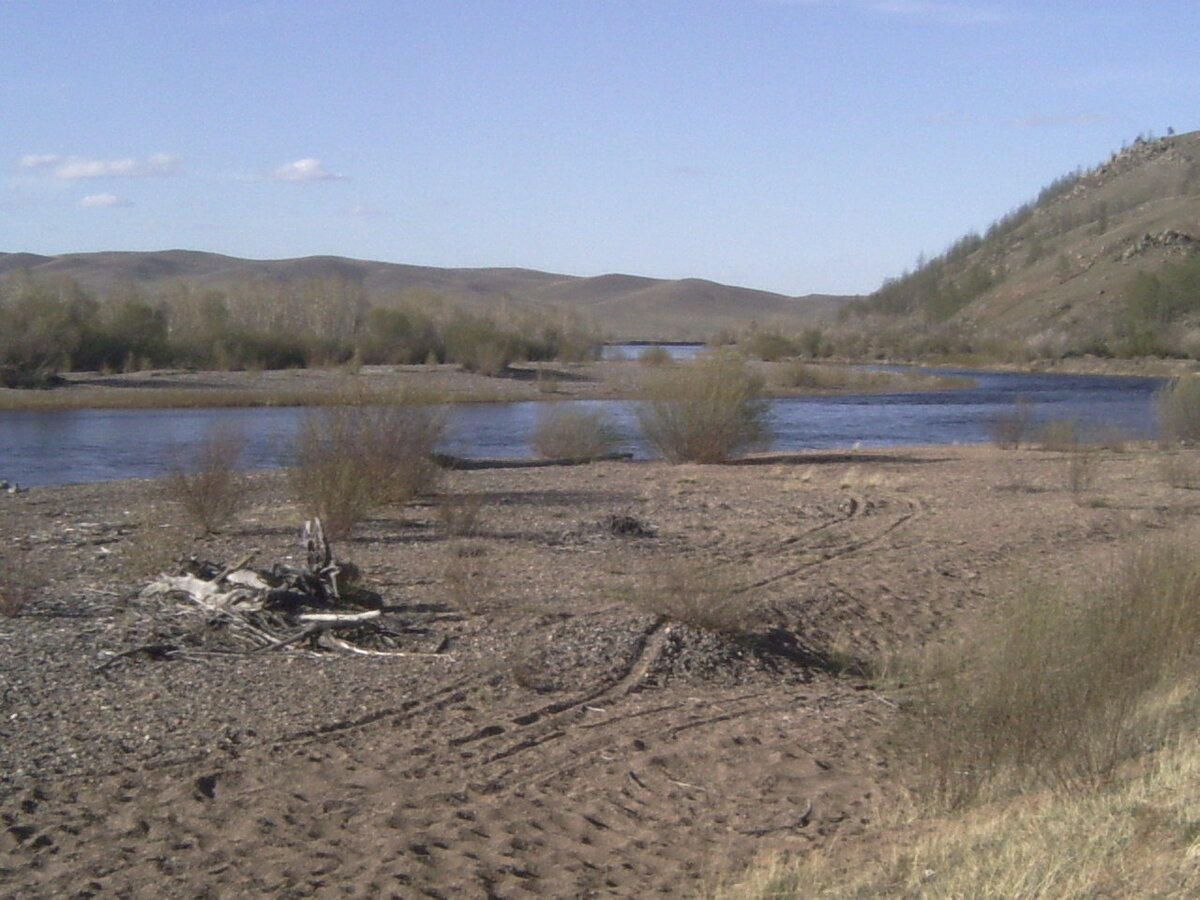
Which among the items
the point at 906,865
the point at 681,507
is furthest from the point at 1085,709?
the point at 681,507

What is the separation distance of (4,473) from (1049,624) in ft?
91.5

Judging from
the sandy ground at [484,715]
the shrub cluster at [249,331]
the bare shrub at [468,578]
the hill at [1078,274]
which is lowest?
the sandy ground at [484,715]

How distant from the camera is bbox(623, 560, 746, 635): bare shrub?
38.3 ft

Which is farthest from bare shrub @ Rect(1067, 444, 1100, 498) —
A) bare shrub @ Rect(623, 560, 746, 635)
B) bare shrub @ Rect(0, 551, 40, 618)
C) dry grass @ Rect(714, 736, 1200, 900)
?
bare shrub @ Rect(0, 551, 40, 618)

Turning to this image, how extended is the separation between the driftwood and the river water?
10.7 metres

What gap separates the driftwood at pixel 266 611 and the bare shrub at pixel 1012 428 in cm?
2515

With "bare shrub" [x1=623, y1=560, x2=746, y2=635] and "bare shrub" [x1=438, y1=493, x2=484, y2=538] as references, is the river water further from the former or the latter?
"bare shrub" [x1=623, y1=560, x2=746, y2=635]

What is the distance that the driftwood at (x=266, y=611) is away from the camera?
35.3 ft

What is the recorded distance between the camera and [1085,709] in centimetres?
746

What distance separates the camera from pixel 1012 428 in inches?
1342

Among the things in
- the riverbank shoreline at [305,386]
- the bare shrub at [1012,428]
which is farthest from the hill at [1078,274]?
the bare shrub at [1012,428]

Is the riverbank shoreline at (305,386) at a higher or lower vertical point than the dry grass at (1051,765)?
higher

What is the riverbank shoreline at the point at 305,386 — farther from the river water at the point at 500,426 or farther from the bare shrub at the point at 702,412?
the bare shrub at the point at 702,412

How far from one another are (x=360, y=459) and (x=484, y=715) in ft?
31.2
